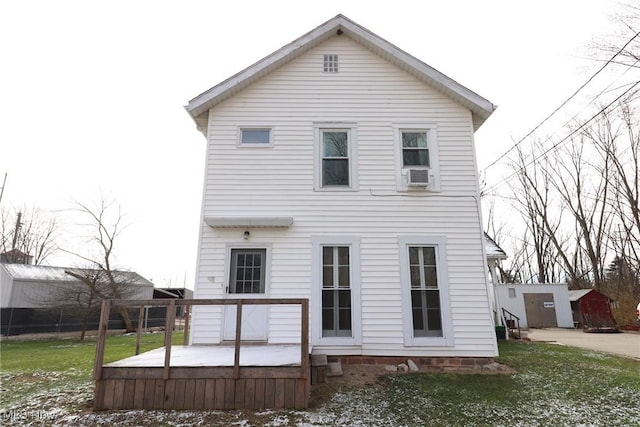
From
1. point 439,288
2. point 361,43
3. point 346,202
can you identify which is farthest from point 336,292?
point 361,43

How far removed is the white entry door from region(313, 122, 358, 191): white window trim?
6.14 ft

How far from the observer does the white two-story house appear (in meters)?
6.68

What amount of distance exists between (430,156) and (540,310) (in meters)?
15.2

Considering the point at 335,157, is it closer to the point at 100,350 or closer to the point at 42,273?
the point at 100,350

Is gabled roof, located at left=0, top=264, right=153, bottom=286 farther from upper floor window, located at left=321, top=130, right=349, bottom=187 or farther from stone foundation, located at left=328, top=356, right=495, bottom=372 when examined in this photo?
stone foundation, located at left=328, top=356, right=495, bottom=372

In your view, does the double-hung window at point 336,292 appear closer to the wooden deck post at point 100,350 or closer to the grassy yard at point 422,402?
the grassy yard at point 422,402

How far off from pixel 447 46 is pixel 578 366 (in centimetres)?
833

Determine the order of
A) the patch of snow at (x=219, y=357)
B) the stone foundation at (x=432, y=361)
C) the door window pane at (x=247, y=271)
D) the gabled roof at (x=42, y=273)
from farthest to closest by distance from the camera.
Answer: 1. the gabled roof at (x=42, y=273)
2. the door window pane at (x=247, y=271)
3. the stone foundation at (x=432, y=361)
4. the patch of snow at (x=219, y=357)

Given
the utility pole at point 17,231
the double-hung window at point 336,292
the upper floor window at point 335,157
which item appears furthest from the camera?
the utility pole at point 17,231

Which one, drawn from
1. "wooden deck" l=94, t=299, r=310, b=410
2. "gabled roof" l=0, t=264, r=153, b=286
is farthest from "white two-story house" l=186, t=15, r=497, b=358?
"gabled roof" l=0, t=264, r=153, b=286

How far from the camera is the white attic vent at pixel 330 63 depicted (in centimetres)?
807

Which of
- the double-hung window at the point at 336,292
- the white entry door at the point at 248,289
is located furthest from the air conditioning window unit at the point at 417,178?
the white entry door at the point at 248,289

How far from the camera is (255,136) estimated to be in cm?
769

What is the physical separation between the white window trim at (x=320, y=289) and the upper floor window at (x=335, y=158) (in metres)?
1.12
